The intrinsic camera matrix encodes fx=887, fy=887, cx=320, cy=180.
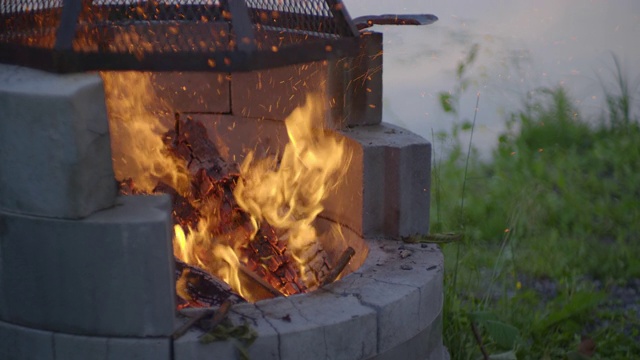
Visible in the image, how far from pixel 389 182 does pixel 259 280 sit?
0.52 metres

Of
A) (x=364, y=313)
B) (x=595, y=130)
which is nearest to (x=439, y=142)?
(x=595, y=130)

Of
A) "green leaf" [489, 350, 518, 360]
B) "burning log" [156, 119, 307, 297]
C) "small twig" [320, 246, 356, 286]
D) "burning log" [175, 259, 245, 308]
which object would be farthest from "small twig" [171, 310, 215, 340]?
"green leaf" [489, 350, 518, 360]

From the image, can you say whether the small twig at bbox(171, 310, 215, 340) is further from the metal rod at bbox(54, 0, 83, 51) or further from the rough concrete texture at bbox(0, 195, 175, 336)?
the metal rod at bbox(54, 0, 83, 51)

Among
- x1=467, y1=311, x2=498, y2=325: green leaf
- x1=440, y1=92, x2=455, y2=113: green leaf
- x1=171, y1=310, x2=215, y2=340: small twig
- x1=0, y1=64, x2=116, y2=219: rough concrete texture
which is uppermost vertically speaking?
x1=0, y1=64, x2=116, y2=219: rough concrete texture

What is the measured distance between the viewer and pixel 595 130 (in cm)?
575

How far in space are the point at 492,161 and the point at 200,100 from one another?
251 cm

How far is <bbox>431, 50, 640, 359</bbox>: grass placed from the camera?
11.2 feet

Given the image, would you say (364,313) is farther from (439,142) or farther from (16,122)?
(439,142)

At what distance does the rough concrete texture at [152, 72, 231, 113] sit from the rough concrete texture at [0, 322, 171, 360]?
4.37 ft

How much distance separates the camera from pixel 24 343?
2342 mm

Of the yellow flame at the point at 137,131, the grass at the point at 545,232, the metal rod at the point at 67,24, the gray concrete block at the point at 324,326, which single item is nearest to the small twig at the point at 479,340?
the grass at the point at 545,232

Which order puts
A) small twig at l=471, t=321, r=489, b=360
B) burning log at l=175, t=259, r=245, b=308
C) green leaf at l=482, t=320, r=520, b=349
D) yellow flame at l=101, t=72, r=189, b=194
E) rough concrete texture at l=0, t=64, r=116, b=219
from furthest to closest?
yellow flame at l=101, t=72, r=189, b=194
green leaf at l=482, t=320, r=520, b=349
small twig at l=471, t=321, r=489, b=360
burning log at l=175, t=259, r=245, b=308
rough concrete texture at l=0, t=64, r=116, b=219

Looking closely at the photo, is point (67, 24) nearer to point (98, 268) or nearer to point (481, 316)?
point (98, 268)

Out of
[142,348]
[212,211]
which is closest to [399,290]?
[142,348]
